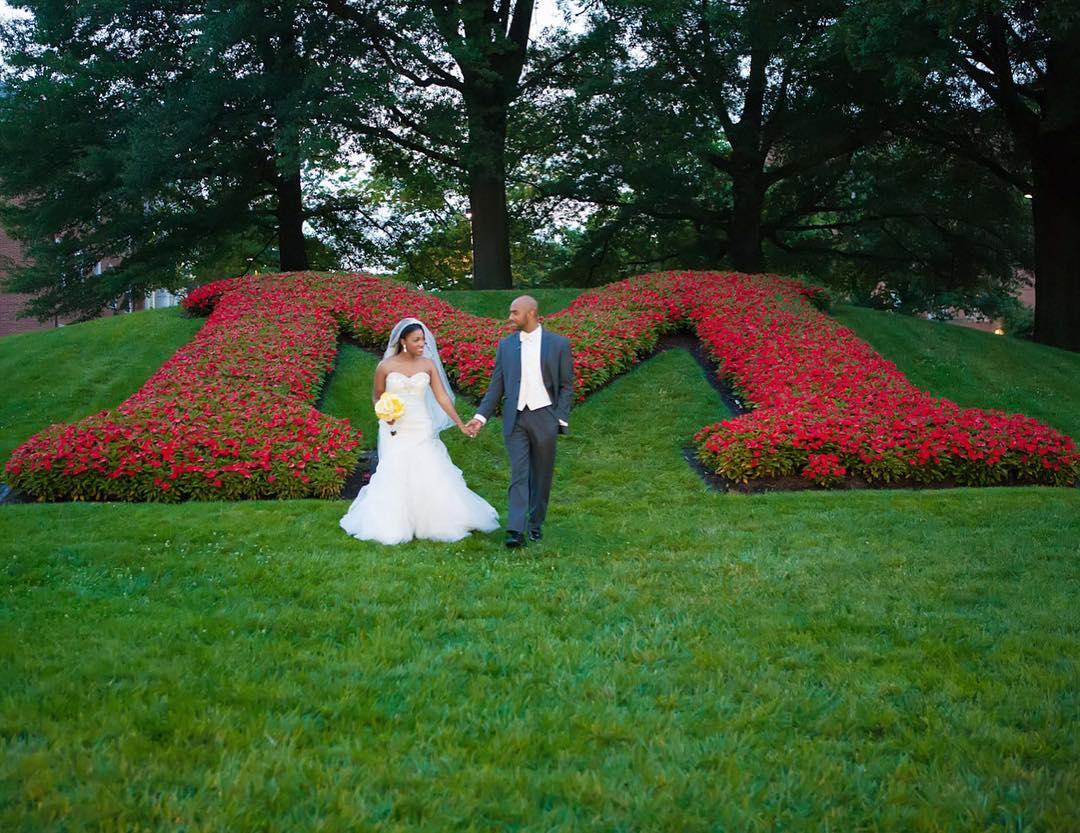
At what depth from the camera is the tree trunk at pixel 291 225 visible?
24.3m

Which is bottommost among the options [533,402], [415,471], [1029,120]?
[415,471]

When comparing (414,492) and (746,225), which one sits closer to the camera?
(414,492)

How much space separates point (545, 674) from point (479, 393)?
9253 mm

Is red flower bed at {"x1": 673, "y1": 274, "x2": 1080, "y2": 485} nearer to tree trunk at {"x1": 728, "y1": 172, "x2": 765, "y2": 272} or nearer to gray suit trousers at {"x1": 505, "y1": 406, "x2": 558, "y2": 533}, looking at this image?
gray suit trousers at {"x1": 505, "y1": 406, "x2": 558, "y2": 533}

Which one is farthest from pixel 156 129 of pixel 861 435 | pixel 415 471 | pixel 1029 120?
pixel 1029 120

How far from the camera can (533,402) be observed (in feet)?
25.8

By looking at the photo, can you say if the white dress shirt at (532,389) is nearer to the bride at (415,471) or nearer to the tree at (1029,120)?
the bride at (415,471)

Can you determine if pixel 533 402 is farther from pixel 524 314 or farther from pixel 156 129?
pixel 156 129

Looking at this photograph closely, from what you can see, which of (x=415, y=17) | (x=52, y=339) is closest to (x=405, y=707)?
(x=52, y=339)

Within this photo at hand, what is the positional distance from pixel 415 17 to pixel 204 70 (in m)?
4.34

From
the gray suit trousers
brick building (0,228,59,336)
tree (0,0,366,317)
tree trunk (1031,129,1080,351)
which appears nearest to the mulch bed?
the gray suit trousers

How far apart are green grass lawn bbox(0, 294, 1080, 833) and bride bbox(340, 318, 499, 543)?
287mm

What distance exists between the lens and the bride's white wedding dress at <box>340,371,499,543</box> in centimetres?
788

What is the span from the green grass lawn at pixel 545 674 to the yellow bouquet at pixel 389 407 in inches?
41.8
